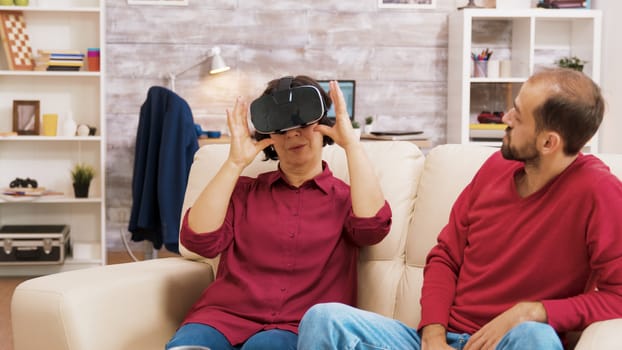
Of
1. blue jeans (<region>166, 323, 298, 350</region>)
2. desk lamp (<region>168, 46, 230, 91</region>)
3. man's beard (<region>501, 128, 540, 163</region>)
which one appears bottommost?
blue jeans (<region>166, 323, 298, 350</region>)

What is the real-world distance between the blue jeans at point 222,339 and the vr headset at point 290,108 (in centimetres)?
50

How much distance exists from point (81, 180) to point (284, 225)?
282cm

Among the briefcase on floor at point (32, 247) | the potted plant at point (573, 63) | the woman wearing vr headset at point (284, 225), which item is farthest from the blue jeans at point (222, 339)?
the potted plant at point (573, 63)

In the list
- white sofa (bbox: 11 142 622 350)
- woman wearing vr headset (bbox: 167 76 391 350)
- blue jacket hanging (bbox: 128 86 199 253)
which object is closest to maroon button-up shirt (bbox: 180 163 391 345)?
woman wearing vr headset (bbox: 167 76 391 350)

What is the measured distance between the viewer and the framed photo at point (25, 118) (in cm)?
461

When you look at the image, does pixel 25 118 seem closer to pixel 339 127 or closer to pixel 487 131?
pixel 487 131

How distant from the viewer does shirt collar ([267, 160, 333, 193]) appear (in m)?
2.10

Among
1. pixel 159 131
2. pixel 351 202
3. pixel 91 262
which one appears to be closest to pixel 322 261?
pixel 351 202

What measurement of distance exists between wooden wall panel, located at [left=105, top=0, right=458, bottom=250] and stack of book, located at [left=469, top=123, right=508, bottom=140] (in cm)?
35

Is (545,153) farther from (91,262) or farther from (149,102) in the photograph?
(91,262)

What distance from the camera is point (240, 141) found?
2.08m

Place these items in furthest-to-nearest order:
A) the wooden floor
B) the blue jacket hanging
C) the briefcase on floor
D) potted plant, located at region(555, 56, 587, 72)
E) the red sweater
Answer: potted plant, located at region(555, 56, 587, 72) → the briefcase on floor → the blue jacket hanging → the wooden floor → the red sweater

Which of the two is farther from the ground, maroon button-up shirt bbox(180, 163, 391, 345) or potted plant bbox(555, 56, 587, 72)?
potted plant bbox(555, 56, 587, 72)

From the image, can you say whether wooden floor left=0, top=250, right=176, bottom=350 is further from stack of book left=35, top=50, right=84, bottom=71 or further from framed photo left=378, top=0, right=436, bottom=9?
framed photo left=378, top=0, right=436, bottom=9
